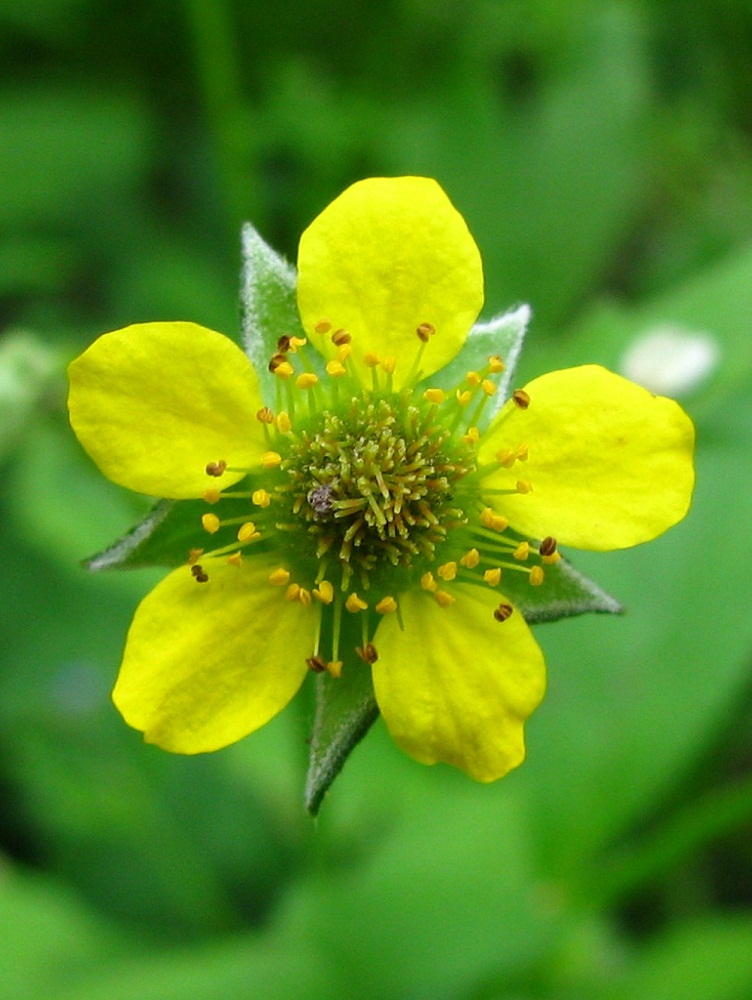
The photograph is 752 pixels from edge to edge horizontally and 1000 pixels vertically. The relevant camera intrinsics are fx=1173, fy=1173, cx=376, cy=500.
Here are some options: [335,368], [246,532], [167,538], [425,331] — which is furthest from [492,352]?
[167,538]

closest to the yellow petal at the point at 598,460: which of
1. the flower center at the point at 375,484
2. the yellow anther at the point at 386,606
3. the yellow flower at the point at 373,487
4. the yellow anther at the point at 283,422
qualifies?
the yellow flower at the point at 373,487

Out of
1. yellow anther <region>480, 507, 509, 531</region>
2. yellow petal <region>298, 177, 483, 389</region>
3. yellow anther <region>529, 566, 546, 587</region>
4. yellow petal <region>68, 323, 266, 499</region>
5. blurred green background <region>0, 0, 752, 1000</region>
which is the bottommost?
blurred green background <region>0, 0, 752, 1000</region>

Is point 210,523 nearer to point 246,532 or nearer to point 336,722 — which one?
point 246,532

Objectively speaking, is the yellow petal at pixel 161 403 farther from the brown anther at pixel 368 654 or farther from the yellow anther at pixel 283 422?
the brown anther at pixel 368 654

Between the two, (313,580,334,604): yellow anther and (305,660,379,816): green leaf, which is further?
(313,580,334,604): yellow anther

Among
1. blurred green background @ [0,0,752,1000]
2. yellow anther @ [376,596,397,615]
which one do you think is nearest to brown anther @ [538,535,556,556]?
yellow anther @ [376,596,397,615]

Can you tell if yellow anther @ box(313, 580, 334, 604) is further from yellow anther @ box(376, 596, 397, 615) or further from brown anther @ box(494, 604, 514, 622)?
brown anther @ box(494, 604, 514, 622)
